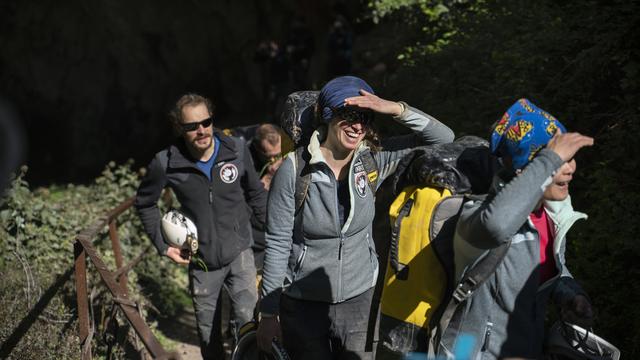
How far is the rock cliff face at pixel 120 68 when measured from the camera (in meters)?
15.0

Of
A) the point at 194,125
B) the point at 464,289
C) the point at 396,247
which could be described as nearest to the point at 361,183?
the point at 396,247

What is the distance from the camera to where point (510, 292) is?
2.31 meters

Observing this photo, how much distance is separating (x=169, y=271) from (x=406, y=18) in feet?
13.9

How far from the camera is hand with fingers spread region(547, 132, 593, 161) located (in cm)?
210

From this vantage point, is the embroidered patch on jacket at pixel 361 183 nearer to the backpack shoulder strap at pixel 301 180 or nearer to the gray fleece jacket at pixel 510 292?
the backpack shoulder strap at pixel 301 180

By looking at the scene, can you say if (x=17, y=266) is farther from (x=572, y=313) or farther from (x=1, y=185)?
(x=572, y=313)

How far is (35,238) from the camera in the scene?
19.4 ft

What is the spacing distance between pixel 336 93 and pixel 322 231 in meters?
0.59

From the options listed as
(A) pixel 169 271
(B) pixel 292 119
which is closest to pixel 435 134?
(B) pixel 292 119

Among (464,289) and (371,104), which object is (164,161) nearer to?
(371,104)

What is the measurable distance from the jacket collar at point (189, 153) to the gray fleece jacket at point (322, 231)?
121 centimetres

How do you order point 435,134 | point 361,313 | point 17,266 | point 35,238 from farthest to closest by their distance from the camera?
point 35,238
point 17,266
point 361,313
point 435,134

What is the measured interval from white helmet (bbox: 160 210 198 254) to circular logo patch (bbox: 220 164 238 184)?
0.32m

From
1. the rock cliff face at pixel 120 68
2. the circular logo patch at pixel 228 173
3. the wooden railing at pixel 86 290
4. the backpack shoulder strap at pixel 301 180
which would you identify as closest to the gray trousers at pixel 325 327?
the backpack shoulder strap at pixel 301 180
